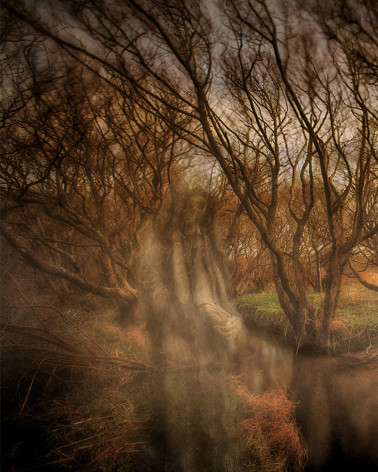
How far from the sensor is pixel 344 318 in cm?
298

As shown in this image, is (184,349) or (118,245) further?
(118,245)

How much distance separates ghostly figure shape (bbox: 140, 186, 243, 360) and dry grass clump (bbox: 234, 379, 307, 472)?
1.74ft

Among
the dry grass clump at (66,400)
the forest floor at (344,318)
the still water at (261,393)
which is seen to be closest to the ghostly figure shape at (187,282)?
the still water at (261,393)

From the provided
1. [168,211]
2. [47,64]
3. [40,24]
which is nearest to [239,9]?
[40,24]

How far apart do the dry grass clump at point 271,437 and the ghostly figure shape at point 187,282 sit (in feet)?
1.74

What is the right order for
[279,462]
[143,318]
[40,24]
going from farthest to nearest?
[143,318]
[40,24]
[279,462]

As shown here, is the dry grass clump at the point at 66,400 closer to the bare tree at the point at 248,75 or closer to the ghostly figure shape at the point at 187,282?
the ghostly figure shape at the point at 187,282

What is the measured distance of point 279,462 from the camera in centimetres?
124

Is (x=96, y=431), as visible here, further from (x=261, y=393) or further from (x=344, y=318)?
(x=344, y=318)

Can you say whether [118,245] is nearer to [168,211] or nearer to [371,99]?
[168,211]

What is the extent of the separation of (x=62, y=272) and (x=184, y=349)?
53.2 inches

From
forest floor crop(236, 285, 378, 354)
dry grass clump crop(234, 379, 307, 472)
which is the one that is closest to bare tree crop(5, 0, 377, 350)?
forest floor crop(236, 285, 378, 354)

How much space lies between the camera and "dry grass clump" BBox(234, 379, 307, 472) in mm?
1244

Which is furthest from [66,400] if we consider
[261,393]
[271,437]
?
[261,393]
